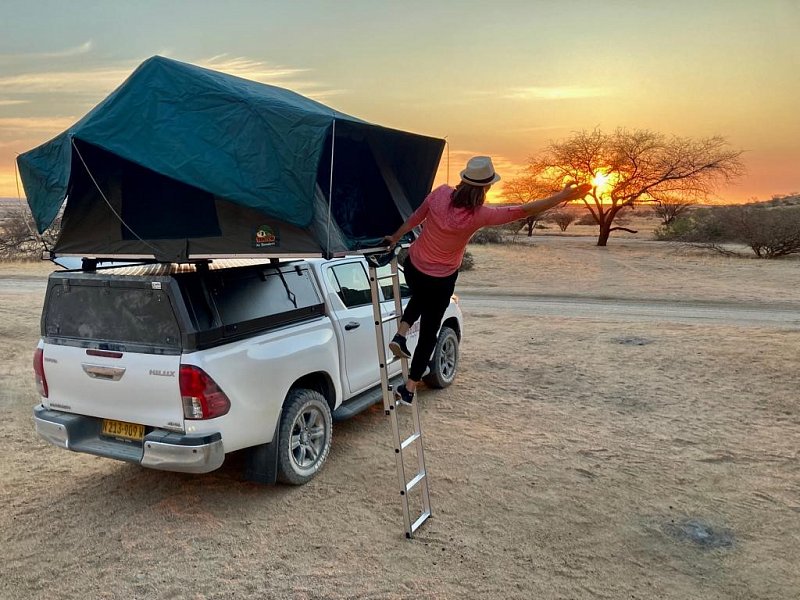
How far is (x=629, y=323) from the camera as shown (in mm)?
12719

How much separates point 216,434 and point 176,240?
4.68 feet

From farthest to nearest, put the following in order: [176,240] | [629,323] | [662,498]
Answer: [629,323], [662,498], [176,240]

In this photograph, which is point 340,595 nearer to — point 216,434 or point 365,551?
point 365,551

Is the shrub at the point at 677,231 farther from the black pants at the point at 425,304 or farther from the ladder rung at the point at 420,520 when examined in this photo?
the ladder rung at the point at 420,520

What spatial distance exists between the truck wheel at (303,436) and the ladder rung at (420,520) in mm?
1054

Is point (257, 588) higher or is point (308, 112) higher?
point (308, 112)

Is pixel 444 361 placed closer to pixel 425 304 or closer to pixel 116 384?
pixel 425 304

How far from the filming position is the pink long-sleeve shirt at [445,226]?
4.27 metres

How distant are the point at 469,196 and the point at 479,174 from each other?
6.2 inches

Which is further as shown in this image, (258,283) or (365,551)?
(258,283)

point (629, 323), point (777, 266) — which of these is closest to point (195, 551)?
point (629, 323)

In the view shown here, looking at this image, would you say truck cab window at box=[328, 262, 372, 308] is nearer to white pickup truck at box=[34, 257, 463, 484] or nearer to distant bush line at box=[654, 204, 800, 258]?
white pickup truck at box=[34, 257, 463, 484]

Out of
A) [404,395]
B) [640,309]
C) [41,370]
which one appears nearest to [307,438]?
[404,395]

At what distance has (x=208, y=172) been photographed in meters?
4.21
